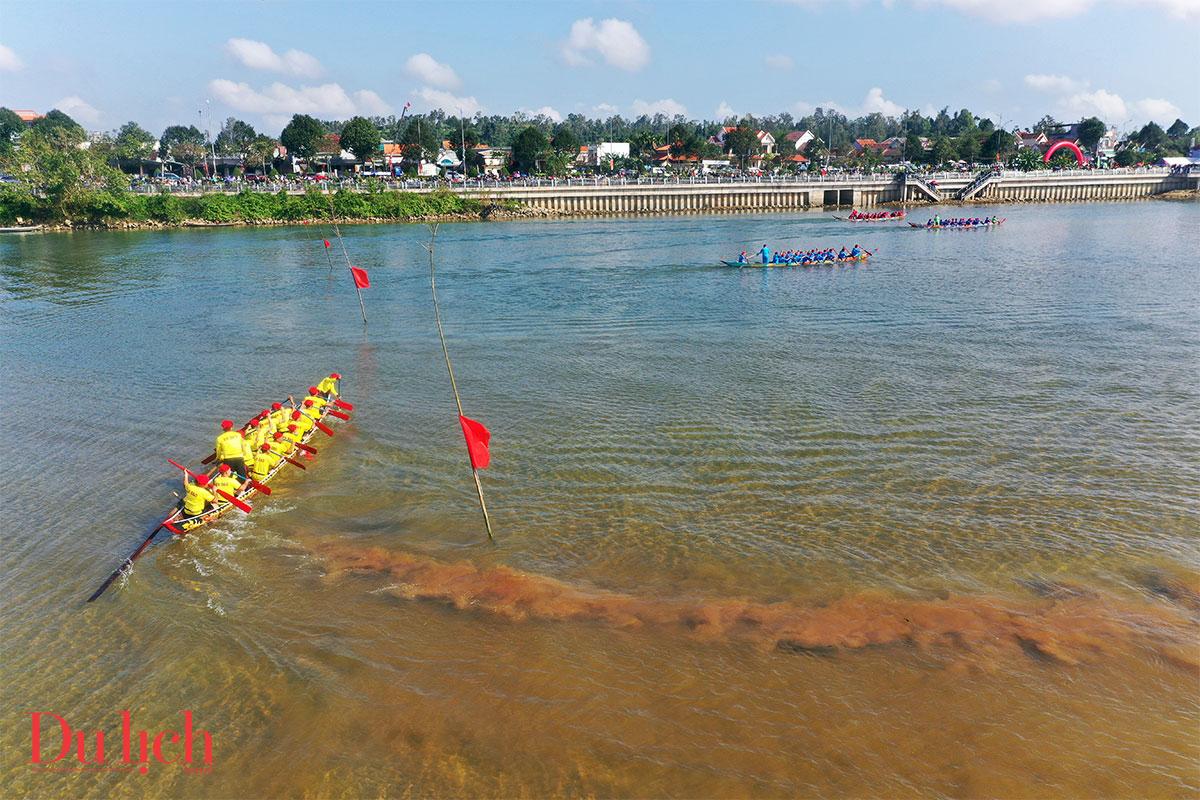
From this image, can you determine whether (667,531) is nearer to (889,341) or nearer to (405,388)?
(405,388)

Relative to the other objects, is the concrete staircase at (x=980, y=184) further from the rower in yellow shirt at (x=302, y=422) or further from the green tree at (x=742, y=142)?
the rower in yellow shirt at (x=302, y=422)

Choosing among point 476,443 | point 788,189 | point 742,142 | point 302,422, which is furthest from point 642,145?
point 476,443

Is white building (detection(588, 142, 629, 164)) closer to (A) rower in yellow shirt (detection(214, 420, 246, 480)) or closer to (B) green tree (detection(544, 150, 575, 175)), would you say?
(B) green tree (detection(544, 150, 575, 175))

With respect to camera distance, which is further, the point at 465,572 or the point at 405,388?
the point at 405,388

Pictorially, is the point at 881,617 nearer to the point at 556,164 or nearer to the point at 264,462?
the point at 264,462

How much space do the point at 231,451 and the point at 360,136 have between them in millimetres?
111889

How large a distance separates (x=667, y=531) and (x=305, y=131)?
119730 millimetres

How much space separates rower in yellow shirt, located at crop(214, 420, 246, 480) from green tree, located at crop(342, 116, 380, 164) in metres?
111

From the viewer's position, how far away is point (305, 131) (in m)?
114

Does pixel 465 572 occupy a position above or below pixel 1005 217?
below

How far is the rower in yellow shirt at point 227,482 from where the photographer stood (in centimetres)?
1470

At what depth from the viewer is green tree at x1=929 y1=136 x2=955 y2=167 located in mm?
132000

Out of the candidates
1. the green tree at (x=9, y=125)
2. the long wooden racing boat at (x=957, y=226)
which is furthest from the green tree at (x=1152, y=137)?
the green tree at (x=9, y=125)

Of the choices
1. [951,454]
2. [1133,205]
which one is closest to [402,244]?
[951,454]
